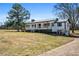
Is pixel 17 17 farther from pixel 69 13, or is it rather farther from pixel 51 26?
pixel 51 26

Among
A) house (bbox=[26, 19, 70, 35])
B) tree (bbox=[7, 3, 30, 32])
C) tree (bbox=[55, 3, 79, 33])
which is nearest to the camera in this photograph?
tree (bbox=[7, 3, 30, 32])

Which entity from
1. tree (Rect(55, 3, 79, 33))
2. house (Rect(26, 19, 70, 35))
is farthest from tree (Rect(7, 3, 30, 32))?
tree (Rect(55, 3, 79, 33))

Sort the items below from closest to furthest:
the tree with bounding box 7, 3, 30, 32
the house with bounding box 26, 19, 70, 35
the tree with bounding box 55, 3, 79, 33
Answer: the tree with bounding box 7, 3, 30, 32, the tree with bounding box 55, 3, 79, 33, the house with bounding box 26, 19, 70, 35

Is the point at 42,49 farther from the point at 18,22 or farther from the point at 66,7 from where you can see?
the point at 66,7

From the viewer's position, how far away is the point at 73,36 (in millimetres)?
13281

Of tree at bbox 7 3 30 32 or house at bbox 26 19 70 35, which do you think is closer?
tree at bbox 7 3 30 32

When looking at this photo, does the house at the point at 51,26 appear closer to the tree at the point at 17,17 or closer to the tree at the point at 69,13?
the tree at the point at 69,13

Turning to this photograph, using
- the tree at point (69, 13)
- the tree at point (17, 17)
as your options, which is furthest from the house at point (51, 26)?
the tree at point (17, 17)

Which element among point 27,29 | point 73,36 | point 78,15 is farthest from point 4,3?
point 73,36

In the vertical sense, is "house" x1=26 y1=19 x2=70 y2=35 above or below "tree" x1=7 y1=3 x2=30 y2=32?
below

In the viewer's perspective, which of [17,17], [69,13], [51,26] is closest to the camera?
[17,17]

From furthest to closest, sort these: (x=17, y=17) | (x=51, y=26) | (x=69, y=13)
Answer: (x=51, y=26)
(x=69, y=13)
(x=17, y=17)

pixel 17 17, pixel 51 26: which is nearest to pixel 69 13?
pixel 51 26

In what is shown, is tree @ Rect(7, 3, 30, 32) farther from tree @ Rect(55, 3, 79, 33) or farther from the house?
tree @ Rect(55, 3, 79, 33)
